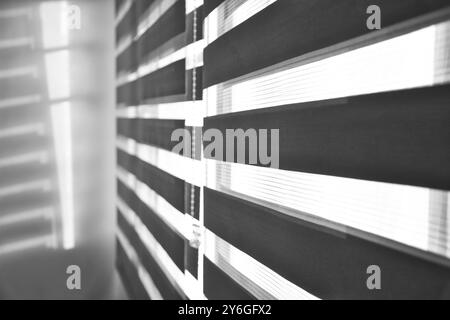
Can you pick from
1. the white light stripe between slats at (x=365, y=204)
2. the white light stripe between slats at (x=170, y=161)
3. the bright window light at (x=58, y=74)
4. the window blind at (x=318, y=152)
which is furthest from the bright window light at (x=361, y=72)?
the bright window light at (x=58, y=74)

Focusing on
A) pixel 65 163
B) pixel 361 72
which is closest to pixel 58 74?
pixel 65 163

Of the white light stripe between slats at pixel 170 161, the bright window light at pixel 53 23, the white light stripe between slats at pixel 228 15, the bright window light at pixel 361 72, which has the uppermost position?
the bright window light at pixel 53 23

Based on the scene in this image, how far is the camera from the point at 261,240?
1253 millimetres

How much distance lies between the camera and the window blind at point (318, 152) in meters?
0.67

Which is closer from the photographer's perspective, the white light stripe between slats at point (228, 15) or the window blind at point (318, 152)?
the window blind at point (318, 152)

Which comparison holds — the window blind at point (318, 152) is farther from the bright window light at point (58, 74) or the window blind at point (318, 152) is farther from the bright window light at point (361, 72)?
the bright window light at point (58, 74)

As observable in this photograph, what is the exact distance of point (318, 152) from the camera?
946 mm

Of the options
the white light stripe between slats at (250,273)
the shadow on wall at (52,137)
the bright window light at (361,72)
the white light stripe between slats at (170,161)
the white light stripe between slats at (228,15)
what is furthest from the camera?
the shadow on wall at (52,137)

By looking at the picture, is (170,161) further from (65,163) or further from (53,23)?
(53,23)

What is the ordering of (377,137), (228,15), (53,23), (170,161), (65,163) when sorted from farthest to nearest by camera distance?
1. (65,163)
2. (53,23)
3. (170,161)
4. (228,15)
5. (377,137)

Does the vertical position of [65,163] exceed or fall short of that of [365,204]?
it falls short

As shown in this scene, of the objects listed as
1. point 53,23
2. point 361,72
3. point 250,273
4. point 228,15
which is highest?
point 53,23

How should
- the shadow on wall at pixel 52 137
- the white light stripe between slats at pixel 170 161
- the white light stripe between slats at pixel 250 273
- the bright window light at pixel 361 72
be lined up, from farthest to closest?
the shadow on wall at pixel 52 137 → the white light stripe between slats at pixel 170 161 → the white light stripe between slats at pixel 250 273 → the bright window light at pixel 361 72
